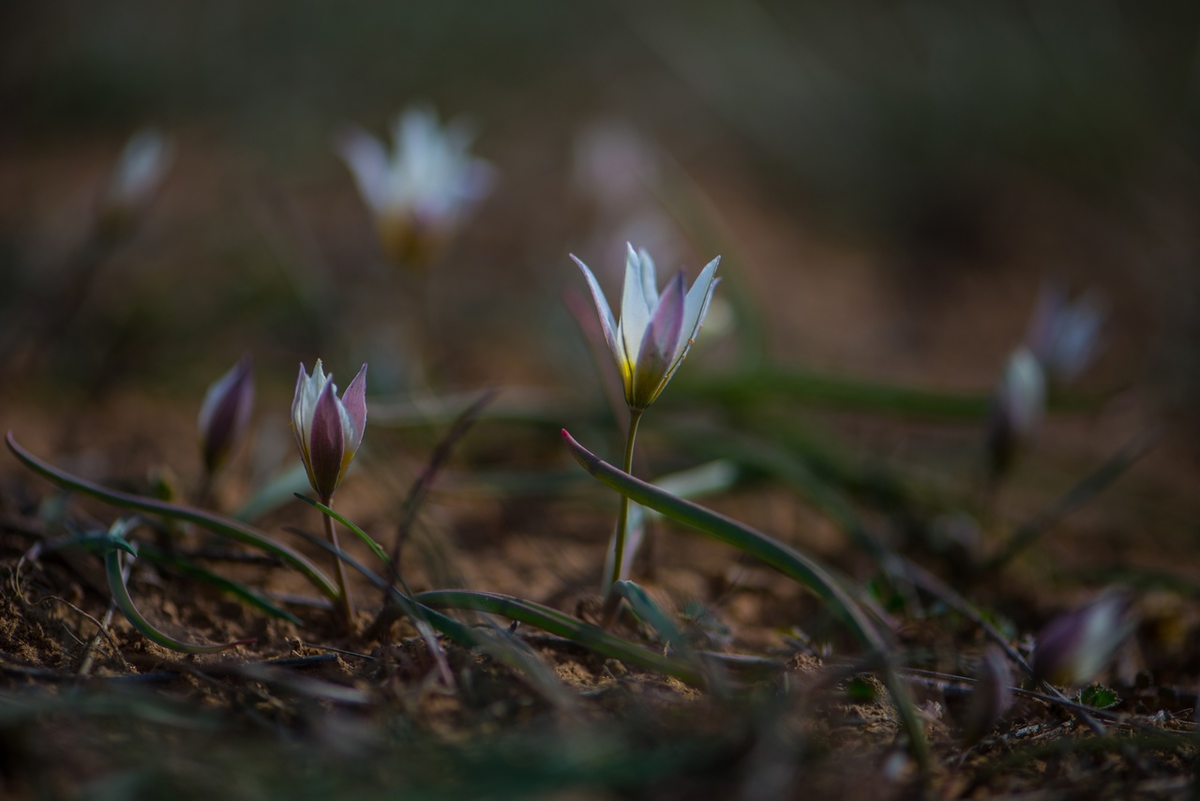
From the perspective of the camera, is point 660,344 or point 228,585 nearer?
point 660,344

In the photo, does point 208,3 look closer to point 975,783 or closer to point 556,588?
point 556,588

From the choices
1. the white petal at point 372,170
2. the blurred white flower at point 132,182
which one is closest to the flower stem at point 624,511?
the white petal at point 372,170

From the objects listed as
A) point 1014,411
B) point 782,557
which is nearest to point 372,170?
point 782,557

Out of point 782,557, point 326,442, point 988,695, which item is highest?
point 326,442

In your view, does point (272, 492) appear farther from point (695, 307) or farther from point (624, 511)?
point (695, 307)

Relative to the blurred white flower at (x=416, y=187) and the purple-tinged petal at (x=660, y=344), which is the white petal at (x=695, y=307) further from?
the blurred white flower at (x=416, y=187)

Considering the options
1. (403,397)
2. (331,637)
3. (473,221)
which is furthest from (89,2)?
(331,637)
